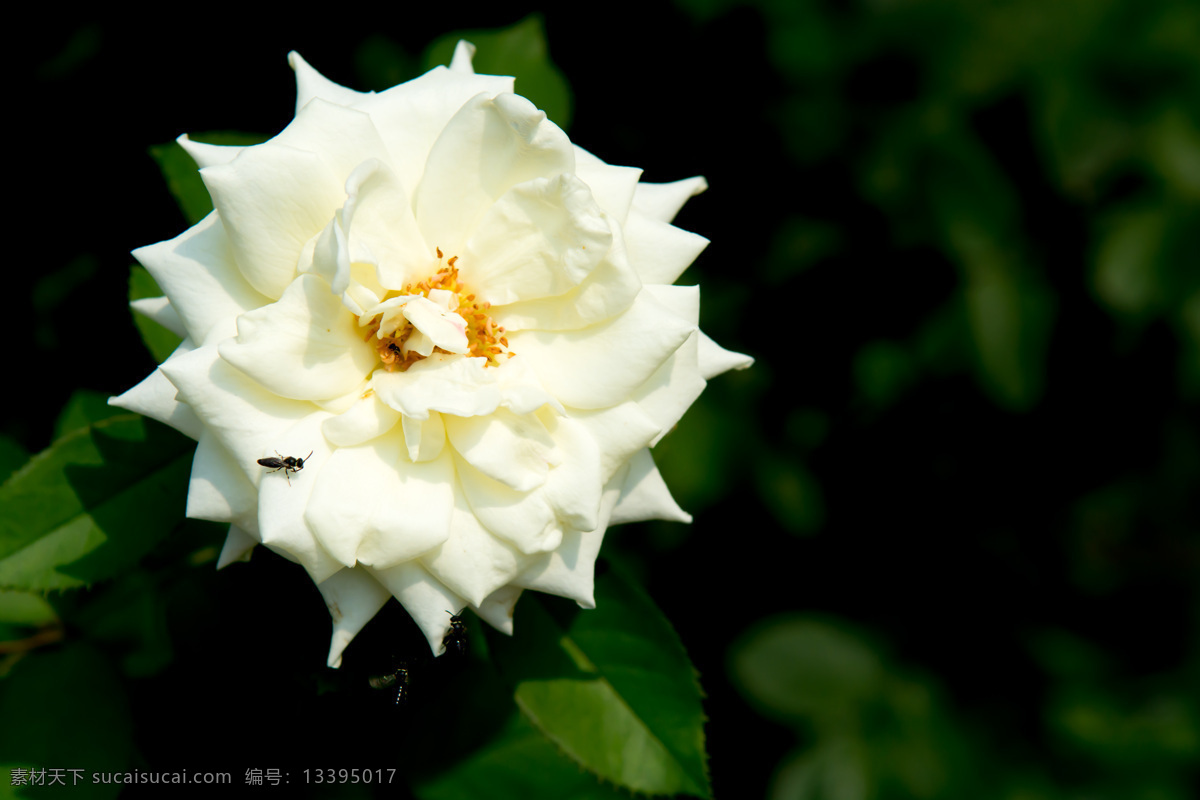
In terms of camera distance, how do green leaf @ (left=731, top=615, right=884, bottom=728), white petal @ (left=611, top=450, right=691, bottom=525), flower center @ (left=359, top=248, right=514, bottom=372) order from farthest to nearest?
green leaf @ (left=731, top=615, right=884, bottom=728)
white petal @ (left=611, top=450, right=691, bottom=525)
flower center @ (left=359, top=248, right=514, bottom=372)

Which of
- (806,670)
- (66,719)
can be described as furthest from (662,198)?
(806,670)

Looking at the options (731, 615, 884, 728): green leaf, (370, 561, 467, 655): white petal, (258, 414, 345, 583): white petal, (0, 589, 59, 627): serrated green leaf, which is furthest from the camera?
(731, 615, 884, 728): green leaf

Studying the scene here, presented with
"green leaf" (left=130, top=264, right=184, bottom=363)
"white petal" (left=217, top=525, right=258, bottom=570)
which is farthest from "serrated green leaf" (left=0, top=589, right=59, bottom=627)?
"white petal" (left=217, top=525, right=258, bottom=570)

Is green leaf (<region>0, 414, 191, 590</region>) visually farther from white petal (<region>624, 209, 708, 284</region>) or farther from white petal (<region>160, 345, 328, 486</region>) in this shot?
white petal (<region>624, 209, 708, 284</region>)

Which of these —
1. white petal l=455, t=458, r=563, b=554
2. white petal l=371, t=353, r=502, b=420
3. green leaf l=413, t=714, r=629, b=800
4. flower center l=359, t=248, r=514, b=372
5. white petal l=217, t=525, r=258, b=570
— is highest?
flower center l=359, t=248, r=514, b=372

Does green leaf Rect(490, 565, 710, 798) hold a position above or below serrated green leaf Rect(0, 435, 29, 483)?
below

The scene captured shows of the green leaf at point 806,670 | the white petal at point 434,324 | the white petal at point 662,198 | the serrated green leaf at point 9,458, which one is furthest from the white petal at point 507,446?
the green leaf at point 806,670

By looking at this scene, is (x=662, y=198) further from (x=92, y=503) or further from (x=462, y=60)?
(x=92, y=503)
